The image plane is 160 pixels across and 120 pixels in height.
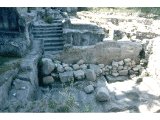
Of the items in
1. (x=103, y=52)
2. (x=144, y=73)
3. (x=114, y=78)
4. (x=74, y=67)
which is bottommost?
(x=114, y=78)

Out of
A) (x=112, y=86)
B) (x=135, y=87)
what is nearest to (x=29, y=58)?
(x=112, y=86)

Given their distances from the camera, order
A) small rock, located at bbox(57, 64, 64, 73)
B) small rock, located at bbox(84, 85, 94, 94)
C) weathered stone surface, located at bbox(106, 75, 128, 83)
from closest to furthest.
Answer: small rock, located at bbox(84, 85, 94, 94) → small rock, located at bbox(57, 64, 64, 73) → weathered stone surface, located at bbox(106, 75, 128, 83)

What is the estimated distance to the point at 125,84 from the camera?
24.6 feet

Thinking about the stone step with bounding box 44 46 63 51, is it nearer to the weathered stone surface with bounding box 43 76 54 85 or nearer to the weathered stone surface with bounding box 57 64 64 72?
the weathered stone surface with bounding box 57 64 64 72

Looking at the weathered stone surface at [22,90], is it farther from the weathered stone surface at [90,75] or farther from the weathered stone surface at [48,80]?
the weathered stone surface at [90,75]

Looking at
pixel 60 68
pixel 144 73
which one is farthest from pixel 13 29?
pixel 144 73

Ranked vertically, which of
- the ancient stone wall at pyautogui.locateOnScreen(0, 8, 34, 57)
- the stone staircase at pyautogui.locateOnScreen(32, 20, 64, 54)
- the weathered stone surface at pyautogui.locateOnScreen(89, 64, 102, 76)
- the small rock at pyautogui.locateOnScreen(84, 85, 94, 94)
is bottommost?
the small rock at pyautogui.locateOnScreen(84, 85, 94, 94)

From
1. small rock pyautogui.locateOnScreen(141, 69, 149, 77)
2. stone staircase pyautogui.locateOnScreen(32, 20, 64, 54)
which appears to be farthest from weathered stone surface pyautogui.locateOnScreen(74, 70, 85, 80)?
small rock pyautogui.locateOnScreen(141, 69, 149, 77)

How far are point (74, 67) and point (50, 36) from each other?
79.8 inches

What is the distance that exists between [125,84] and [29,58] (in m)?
2.70

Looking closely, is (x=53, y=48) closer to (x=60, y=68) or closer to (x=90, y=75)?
(x=60, y=68)

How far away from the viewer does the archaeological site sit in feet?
19.8

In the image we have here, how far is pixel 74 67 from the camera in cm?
839
